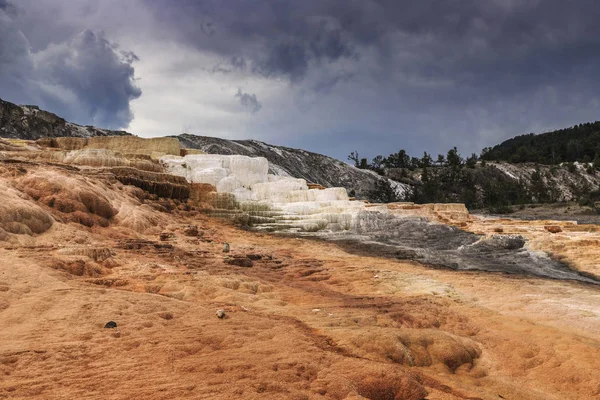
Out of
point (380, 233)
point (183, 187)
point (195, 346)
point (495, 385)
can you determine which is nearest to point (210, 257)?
point (195, 346)

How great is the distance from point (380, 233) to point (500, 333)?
1173cm

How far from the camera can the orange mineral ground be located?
12.6 feet

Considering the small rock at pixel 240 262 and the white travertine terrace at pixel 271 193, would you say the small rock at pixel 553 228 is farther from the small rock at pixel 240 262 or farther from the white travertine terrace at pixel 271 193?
the small rock at pixel 240 262

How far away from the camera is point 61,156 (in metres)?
20.2

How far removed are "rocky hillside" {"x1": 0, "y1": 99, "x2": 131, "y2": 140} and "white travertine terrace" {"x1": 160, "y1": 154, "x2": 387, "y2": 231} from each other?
70.2 ft

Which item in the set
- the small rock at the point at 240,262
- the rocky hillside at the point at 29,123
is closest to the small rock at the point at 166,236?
the small rock at the point at 240,262

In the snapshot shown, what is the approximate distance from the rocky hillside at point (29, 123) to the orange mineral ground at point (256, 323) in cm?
3107

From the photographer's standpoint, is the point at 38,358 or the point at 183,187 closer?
the point at 38,358

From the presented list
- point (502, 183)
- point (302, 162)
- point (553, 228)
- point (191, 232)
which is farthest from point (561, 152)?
point (191, 232)

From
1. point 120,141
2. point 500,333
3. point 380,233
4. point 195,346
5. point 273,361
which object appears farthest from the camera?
point 120,141

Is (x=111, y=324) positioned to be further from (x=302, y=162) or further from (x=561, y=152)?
(x=561, y=152)

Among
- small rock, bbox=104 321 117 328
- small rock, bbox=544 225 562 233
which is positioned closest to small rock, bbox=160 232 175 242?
small rock, bbox=104 321 117 328

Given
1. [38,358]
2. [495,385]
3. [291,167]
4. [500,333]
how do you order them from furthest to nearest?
1. [291,167]
2. [500,333]
3. [495,385]
4. [38,358]

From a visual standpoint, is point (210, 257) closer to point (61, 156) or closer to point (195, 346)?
point (195, 346)
